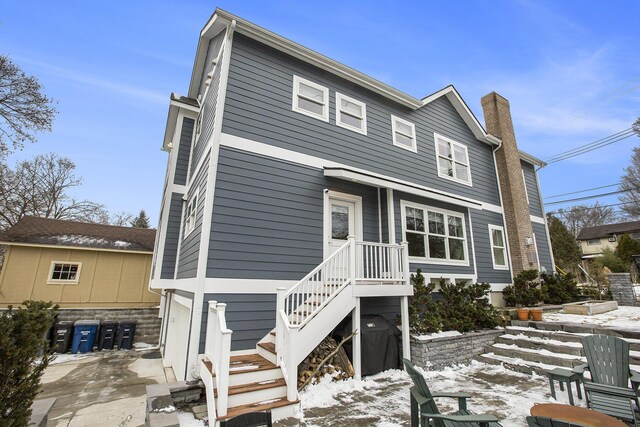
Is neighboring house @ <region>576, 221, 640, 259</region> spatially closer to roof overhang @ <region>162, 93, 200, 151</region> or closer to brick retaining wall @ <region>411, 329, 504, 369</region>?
brick retaining wall @ <region>411, 329, 504, 369</region>

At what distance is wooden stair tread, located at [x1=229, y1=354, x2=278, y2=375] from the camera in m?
4.43

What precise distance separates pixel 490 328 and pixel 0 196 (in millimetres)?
28053

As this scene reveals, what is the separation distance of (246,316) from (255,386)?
1.54 meters

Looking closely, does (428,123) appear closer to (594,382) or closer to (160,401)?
(594,382)

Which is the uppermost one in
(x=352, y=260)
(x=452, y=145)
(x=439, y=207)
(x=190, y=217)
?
(x=452, y=145)

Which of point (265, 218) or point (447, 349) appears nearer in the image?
point (265, 218)

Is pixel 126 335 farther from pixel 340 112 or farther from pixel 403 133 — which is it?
pixel 403 133

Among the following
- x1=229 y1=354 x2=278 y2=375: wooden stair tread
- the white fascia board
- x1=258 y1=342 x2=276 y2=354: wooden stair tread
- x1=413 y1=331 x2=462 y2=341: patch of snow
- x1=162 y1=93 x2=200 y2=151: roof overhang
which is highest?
the white fascia board

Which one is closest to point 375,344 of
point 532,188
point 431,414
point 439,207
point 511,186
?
point 431,414

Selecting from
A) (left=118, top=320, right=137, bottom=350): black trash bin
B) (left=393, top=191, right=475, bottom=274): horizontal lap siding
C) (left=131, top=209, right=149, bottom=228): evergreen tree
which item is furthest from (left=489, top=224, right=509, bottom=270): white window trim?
(left=131, top=209, right=149, bottom=228): evergreen tree

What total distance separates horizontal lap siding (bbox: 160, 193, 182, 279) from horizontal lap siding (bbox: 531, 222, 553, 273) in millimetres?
15152

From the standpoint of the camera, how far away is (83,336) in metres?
10.0

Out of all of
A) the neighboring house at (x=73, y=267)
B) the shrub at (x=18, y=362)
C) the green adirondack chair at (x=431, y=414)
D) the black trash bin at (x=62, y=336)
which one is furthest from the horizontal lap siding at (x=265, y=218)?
the neighboring house at (x=73, y=267)

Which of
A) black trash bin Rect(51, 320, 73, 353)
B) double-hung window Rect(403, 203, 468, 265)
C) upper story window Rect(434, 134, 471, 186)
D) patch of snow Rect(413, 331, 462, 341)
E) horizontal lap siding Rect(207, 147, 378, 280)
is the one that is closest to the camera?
horizontal lap siding Rect(207, 147, 378, 280)
